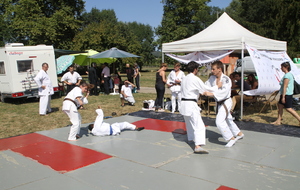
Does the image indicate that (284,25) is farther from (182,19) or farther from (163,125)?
(163,125)

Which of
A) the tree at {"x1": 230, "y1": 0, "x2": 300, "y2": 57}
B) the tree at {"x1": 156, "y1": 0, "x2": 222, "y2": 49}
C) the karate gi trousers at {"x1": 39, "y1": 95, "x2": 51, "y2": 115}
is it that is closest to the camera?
the karate gi trousers at {"x1": 39, "y1": 95, "x2": 51, "y2": 115}

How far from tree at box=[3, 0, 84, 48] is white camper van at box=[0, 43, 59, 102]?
59.7 ft

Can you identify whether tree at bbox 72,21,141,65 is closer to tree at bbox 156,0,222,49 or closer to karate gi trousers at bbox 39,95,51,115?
tree at bbox 156,0,222,49

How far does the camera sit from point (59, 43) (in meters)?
32.6

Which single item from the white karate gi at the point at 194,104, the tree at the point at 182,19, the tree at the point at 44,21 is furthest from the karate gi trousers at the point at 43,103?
the tree at the point at 182,19

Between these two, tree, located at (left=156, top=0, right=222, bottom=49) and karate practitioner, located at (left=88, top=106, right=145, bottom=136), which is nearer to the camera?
karate practitioner, located at (left=88, top=106, right=145, bottom=136)

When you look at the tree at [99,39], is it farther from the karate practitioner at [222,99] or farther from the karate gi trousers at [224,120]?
the karate gi trousers at [224,120]

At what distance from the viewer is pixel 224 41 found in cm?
830

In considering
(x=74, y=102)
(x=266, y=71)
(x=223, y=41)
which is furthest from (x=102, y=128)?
(x=266, y=71)

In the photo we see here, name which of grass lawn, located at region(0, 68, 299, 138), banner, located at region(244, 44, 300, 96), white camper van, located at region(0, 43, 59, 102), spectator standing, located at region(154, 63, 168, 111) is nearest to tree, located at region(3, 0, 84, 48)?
white camper van, located at region(0, 43, 59, 102)

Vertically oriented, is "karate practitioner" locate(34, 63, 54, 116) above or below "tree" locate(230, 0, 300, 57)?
below

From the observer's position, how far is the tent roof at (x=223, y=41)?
26.9 ft

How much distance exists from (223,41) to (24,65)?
9505 mm

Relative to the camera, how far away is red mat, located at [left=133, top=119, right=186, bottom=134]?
23.7ft
